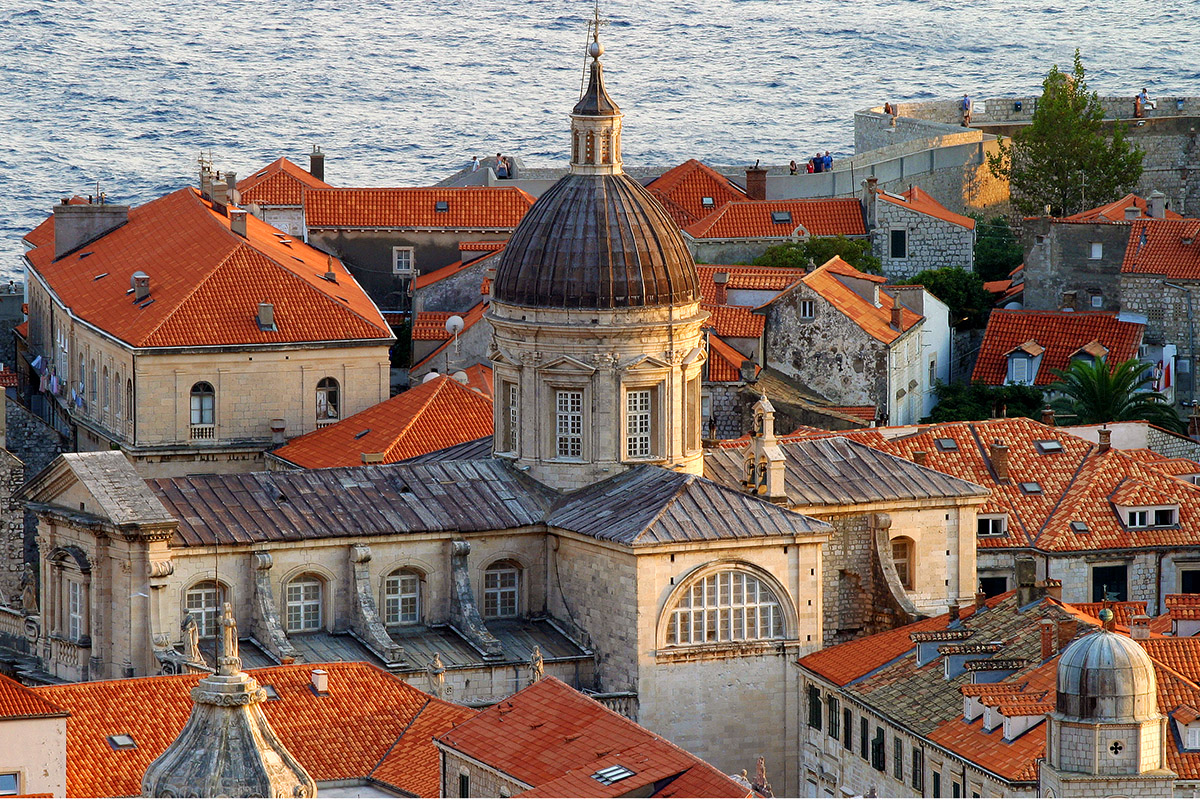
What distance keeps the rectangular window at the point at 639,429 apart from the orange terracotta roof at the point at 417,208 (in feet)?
141

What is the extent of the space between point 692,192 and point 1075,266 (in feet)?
66.7

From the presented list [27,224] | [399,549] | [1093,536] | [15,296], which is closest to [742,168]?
[15,296]

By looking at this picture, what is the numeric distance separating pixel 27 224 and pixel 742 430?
3187 inches

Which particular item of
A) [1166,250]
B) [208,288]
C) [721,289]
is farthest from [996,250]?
[208,288]

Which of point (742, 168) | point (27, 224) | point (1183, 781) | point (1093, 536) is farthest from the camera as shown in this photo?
point (27, 224)

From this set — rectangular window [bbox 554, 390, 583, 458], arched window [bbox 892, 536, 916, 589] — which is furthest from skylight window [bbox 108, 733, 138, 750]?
arched window [bbox 892, 536, 916, 589]

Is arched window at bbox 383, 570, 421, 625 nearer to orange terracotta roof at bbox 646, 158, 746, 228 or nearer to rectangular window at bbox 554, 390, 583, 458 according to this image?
rectangular window at bbox 554, 390, 583, 458

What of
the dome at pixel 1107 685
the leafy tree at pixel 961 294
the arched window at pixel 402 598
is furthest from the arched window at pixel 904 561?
the leafy tree at pixel 961 294

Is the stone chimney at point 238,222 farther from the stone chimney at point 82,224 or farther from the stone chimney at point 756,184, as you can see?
the stone chimney at point 756,184

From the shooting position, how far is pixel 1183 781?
3036 inches

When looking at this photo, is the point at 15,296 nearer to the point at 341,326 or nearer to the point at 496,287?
the point at 341,326

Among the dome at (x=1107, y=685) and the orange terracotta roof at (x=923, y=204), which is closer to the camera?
the dome at (x=1107, y=685)

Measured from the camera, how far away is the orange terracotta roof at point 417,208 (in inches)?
5290

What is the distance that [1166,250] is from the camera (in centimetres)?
12562
